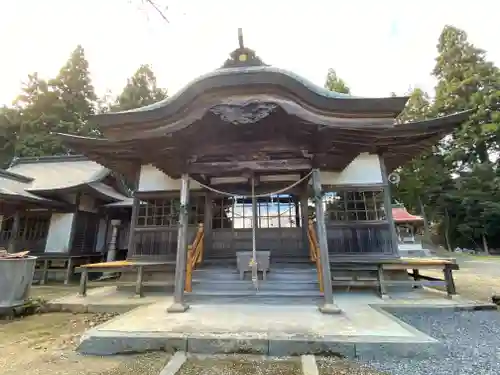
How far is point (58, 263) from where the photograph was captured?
10094 mm

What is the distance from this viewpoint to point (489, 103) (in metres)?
23.6

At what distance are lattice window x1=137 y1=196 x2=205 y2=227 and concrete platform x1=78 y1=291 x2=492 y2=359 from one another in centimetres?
308

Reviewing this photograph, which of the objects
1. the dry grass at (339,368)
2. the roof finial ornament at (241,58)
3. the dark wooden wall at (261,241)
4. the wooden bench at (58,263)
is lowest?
the dry grass at (339,368)

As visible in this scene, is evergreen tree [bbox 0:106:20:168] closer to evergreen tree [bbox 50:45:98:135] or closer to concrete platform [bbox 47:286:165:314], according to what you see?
evergreen tree [bbox 50:45:98:135]

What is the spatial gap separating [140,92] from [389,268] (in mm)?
24473

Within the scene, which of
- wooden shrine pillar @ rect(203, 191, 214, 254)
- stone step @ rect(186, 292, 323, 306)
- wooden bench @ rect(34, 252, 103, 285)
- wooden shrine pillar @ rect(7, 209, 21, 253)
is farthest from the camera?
wooden shrine pillar @ rect(7, 209, 21, 253)

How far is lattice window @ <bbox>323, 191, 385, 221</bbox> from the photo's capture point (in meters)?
6.55

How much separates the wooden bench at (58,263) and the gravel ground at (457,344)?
10017 millimetres

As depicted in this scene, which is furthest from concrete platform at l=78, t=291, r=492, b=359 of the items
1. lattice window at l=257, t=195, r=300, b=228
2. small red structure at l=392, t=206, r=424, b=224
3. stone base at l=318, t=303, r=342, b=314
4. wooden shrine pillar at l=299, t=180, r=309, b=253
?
small red structure at l=392, t=206, r=424, b=224

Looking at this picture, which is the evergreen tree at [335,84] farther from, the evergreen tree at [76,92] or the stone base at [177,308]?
the stone base at [177,308]

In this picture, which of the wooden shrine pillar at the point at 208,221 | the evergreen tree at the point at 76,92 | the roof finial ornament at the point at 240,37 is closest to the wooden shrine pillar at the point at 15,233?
the wooden shrine pillar at the point at 208,221

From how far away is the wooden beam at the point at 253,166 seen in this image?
4922mm

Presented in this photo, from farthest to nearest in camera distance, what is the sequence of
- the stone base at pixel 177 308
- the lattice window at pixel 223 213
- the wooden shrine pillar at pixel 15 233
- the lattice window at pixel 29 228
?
the lattice window at pixel 29 228, the wooden shrine pillar at pixel 15 233, the lattice window at pixel 223 213, the stone base at pixel 177 308

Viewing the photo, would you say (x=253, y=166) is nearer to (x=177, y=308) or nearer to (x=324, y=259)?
(x=324, y=259)
